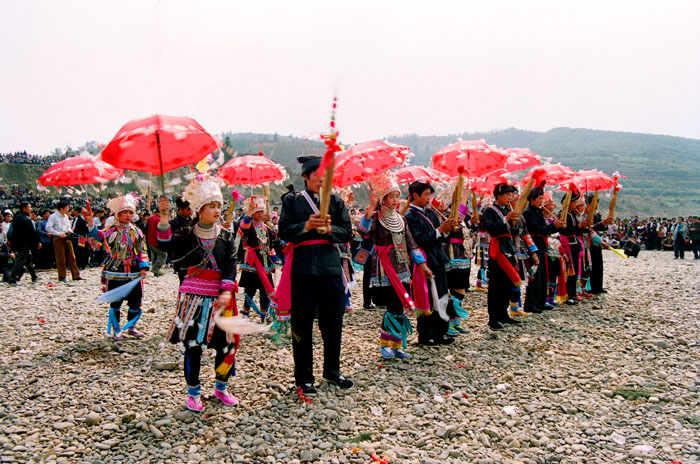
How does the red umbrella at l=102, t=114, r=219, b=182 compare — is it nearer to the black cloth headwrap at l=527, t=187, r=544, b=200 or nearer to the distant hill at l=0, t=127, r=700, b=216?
the distant hill at l=0, t=127, r=700, b=216

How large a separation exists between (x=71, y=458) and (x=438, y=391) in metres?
3.26

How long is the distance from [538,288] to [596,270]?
8.45 feet

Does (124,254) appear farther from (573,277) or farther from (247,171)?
(573,277)

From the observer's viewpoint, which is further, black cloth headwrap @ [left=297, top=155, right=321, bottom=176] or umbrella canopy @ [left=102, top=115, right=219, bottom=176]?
black cloth headwrap @ [left=297, top=155, right=321, bottom=176]

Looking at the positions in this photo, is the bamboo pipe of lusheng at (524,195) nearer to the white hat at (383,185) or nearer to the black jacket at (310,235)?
the white hat at (383,185)

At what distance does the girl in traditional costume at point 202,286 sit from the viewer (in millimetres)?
4086

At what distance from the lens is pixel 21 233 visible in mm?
11664

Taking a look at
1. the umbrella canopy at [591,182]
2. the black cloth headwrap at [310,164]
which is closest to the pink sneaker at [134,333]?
the black cloth headwrap at [310,164]

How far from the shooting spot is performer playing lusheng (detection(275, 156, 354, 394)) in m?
4.50

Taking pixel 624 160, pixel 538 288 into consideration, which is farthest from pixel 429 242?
pixel 624 160

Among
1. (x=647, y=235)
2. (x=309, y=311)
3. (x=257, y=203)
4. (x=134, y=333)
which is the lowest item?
(x=647, y=235)

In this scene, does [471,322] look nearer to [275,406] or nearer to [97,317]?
[275,406]

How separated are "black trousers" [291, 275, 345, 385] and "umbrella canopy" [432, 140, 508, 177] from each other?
3.22 m

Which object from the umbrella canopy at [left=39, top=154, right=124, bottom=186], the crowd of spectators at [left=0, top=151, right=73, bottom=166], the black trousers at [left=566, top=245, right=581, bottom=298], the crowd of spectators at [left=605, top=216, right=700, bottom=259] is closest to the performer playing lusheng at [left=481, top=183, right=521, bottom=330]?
the black trousers at [left=566, top=245, right=581, bottom=298]
